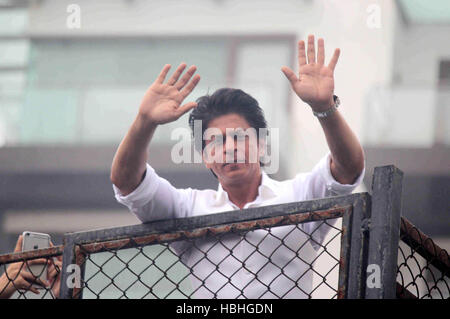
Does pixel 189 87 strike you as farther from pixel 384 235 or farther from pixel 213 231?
pixel 384 235

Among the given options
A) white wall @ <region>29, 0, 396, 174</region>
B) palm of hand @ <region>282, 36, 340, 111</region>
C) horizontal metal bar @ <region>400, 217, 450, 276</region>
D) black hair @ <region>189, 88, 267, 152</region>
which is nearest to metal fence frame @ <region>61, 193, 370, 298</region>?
horizontal metal bar @ <region>400, 217, 450, 276</region>

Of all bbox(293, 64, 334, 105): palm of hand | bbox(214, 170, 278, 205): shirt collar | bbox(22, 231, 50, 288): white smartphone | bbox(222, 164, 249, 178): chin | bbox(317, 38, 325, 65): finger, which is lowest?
bbox(22, 231, 50, 288): white smartphone

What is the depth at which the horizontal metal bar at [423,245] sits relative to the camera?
2.28 m

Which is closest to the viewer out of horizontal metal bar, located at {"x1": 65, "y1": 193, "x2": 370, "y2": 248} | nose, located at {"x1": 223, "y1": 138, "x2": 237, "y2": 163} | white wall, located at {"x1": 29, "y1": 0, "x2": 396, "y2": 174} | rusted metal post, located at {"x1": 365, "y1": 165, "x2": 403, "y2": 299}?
rusted metal post, located at {"x1": 365, "y1": 165, "x2": 403, "y2": 299}

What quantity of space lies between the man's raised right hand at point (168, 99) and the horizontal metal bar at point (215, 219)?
0.27 meters

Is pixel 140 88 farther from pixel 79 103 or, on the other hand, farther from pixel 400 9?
pixel 400 9

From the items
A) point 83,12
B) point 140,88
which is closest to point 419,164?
point 140,88

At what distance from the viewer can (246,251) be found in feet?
7.82

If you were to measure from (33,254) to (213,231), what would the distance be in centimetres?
56

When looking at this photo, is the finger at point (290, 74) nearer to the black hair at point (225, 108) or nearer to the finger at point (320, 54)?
the finger at point (320, 54)

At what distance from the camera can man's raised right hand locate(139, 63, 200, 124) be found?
2.31 metres

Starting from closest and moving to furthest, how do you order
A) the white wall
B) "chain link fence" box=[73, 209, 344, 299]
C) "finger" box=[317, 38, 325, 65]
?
"chain link fence" box=[73, 209, 344, 299] < "finger" box=[317, 38, 325, 65] < the white wall

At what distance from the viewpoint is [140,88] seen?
1160 centimetres

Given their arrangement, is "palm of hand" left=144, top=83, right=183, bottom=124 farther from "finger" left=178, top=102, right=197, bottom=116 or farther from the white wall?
the white wall
